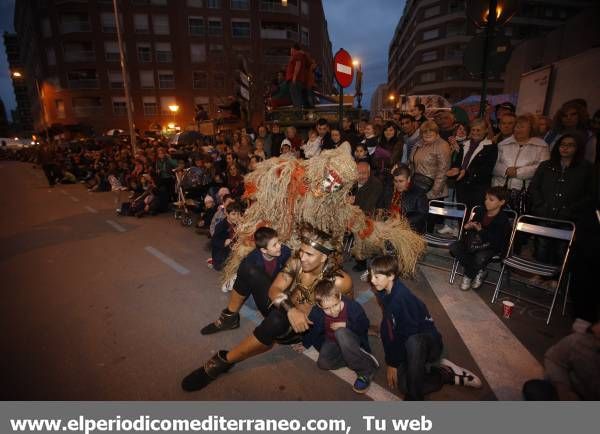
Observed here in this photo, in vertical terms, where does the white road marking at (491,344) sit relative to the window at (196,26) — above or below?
below

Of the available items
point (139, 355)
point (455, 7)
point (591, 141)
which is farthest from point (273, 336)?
point (455, 7)

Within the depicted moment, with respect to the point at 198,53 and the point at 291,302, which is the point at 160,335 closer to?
the point at 291,302

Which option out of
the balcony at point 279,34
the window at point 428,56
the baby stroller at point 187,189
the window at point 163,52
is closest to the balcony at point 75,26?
the window at point 163,52

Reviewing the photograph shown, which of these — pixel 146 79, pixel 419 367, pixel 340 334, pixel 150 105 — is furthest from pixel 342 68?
pixel 146 79

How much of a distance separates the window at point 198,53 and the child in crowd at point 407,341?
122 feet

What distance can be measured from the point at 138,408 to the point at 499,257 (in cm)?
403

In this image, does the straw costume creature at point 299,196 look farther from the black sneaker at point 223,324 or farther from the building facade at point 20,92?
the building facade at point 20,92

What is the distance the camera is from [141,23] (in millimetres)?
32031

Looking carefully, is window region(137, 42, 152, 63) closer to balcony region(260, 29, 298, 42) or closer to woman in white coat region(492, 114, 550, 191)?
balcony region(260, 29, 298, 42)

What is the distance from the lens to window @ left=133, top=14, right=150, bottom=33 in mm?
31789

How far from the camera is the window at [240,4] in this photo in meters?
33.2

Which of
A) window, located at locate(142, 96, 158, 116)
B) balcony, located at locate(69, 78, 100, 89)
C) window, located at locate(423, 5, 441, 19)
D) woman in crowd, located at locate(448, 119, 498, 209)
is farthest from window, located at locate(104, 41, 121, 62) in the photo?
window, located at locate(423, 5, 441, 19)

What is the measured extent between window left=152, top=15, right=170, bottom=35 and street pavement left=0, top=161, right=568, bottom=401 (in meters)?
34.9

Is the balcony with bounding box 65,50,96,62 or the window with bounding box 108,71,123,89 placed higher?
the balcony with bounding box 65,50,96,62
